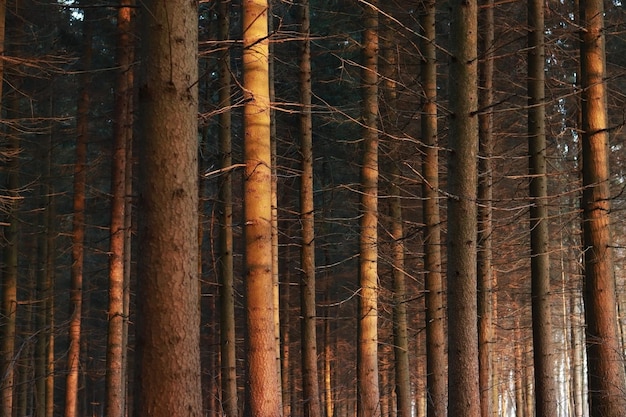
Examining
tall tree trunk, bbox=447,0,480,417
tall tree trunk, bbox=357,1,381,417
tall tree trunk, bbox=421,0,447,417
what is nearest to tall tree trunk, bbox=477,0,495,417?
tall tree trunk, bbox=421,0,447,417

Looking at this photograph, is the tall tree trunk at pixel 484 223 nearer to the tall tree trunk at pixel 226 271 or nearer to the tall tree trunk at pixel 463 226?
the tall tree trunk at pixel 226 271

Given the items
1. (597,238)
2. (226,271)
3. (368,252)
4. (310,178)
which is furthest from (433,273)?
(226,271)

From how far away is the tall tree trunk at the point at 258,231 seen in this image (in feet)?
24.6

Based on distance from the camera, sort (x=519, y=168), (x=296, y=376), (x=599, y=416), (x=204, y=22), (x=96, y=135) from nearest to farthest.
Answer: (x=599, y=416) → (x=204, y=22) → (x=519, y=168) → (x=96, y=135) → (x=296, y=376)

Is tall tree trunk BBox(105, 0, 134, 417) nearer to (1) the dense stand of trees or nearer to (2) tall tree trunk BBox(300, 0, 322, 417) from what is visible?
(1) the dense stand of trees

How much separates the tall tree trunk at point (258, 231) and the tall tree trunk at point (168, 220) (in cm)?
296

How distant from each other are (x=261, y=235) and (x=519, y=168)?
12.3m

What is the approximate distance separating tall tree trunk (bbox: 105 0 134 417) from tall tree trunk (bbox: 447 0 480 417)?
7.11 meters

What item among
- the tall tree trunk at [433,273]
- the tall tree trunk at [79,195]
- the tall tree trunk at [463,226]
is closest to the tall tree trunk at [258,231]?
the tall tree trunk at [463,226]

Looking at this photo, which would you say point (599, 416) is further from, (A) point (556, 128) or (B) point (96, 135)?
(B) point (96, 135)

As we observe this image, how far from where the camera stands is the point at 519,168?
18.5m

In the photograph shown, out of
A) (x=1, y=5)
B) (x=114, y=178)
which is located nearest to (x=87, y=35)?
(x=114, y=178)

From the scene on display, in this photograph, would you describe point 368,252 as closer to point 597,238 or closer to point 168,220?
point 597,238

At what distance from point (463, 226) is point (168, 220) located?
3.85m
